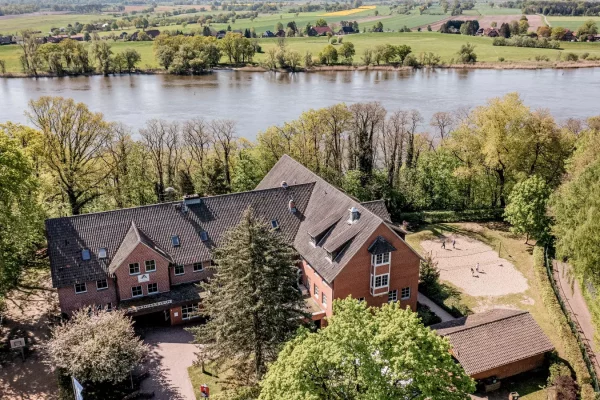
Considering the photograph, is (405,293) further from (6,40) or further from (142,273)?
(6,40)

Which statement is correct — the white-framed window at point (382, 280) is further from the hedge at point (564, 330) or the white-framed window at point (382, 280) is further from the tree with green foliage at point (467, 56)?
the tree with green foliage at point (467, 56)

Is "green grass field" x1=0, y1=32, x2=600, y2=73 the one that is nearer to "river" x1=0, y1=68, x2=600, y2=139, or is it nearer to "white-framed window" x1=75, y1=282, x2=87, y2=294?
"river" x1=0, y1=68, x2=600, y2=139

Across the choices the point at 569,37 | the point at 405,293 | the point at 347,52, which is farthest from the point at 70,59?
the point at 569,37

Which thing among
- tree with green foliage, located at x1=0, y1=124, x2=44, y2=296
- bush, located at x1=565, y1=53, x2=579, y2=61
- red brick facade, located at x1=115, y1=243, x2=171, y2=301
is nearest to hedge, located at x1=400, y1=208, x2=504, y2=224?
red brick facade, located at x1=115, y1=243, x2=171, y2=301

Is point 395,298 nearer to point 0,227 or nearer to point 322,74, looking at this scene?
point 0,227

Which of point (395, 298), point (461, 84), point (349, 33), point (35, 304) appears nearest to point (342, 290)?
point (395, 298)

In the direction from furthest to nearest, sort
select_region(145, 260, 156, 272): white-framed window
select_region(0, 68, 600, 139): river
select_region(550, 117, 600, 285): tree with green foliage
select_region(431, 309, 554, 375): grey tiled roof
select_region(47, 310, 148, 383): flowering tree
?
select_region(0, 68, 600, 139): river
select_region(145, 260, 156, 272): white-framed window
select_region(550, 117, 600, 285): tree with green foliage
select_region(431, 309, 554, 375): grey tiled roof
select_region(47, 310, 148, 383): flowering tree

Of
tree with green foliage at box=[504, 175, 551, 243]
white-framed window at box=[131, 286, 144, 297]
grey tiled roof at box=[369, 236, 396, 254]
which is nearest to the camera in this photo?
grey tiled roof at box=[369, 236, 396, 254]
